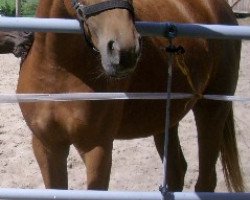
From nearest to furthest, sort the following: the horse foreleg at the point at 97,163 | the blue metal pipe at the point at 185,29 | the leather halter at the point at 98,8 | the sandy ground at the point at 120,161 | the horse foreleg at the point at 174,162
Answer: the blue metal pipe at the point at 185,29 → the leather halter at the point at 98,8 → the horse foreleg at the point at 97,163 → the horse foreleg at the point at 174,162 → the sandy ground at the point at 120,161

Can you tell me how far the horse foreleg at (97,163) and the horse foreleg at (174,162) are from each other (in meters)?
1.08

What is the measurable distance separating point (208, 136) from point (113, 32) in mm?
1704

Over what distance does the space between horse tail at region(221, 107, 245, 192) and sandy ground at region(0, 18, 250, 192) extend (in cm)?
37

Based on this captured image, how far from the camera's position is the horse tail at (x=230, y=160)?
3.26m

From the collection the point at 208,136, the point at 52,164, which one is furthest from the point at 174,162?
the point at 52,164

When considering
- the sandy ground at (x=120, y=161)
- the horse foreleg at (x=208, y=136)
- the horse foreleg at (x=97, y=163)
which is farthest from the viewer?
the sandy ground at (x=120, y=161)

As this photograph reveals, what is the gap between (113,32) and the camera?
1.58 m

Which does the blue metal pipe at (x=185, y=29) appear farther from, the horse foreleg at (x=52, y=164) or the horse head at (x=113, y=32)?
the horse foreleg at (x=52, y=164)

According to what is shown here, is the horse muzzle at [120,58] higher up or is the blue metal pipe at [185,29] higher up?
the blue metal pipe at [185,29]

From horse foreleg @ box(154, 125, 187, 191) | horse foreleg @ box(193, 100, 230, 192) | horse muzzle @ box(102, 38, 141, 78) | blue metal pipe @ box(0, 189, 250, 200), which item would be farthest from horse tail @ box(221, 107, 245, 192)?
horse muzzle @ box(102, 38, 141, 78)

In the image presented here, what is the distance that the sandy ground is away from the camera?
3594mm

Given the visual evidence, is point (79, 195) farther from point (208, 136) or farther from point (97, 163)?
point (208, 136)

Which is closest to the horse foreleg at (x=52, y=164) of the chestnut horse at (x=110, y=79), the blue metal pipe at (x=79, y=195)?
the chestnut horse at (x=110, y=79)

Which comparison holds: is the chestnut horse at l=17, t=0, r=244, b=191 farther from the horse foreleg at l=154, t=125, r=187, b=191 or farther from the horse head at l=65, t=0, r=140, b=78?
the horse foreleg at l=154, t=125, r=187, b=191
